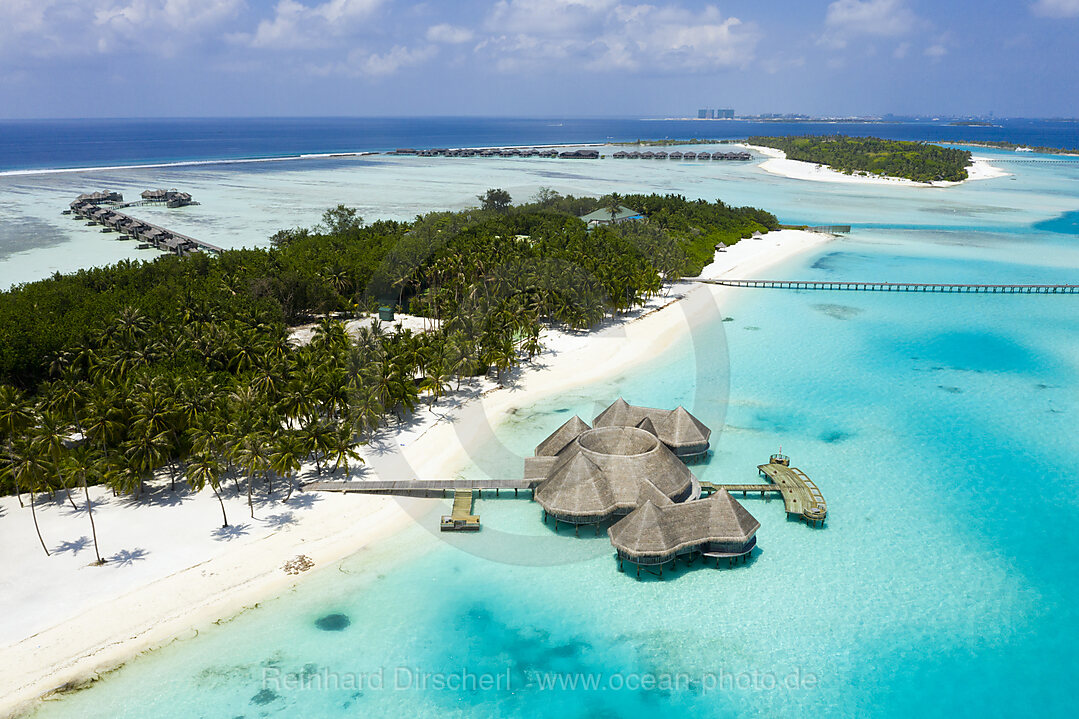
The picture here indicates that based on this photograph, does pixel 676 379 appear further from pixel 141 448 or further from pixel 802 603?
pixel 141 448

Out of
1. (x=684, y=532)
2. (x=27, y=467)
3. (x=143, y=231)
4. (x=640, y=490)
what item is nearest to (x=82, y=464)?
(x=27, y=467)

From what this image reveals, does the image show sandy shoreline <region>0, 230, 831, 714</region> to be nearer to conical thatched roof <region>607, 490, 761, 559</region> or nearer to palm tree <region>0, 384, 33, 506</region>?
palm tree <region>0, 384, 33, 506</region>

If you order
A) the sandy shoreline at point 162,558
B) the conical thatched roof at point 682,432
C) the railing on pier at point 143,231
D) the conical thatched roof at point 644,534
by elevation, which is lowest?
the sandy shoreline at point 162,558

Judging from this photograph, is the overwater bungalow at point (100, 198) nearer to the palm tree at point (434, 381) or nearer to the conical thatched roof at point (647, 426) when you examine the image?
the palm tree at point (434, 381)

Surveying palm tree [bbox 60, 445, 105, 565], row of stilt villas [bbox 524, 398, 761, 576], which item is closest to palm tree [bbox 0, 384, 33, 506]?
palm tree [bbox 60, 445, 105, 565]

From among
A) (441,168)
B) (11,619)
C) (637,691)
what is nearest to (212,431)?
(11,619)

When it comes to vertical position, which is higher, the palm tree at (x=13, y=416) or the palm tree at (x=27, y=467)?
the palm tree at (x=13, y=416)

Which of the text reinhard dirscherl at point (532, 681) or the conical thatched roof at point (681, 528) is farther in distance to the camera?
the conical thatched roof at point (681, 528)

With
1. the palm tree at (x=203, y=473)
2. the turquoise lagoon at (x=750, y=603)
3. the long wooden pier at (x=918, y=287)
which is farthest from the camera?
the long wooden pier at (x=918, y=287)

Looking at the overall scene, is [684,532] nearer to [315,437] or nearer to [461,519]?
[461,519]

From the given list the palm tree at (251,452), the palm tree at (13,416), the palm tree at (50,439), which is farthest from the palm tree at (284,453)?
the palm tree at (13,416)
